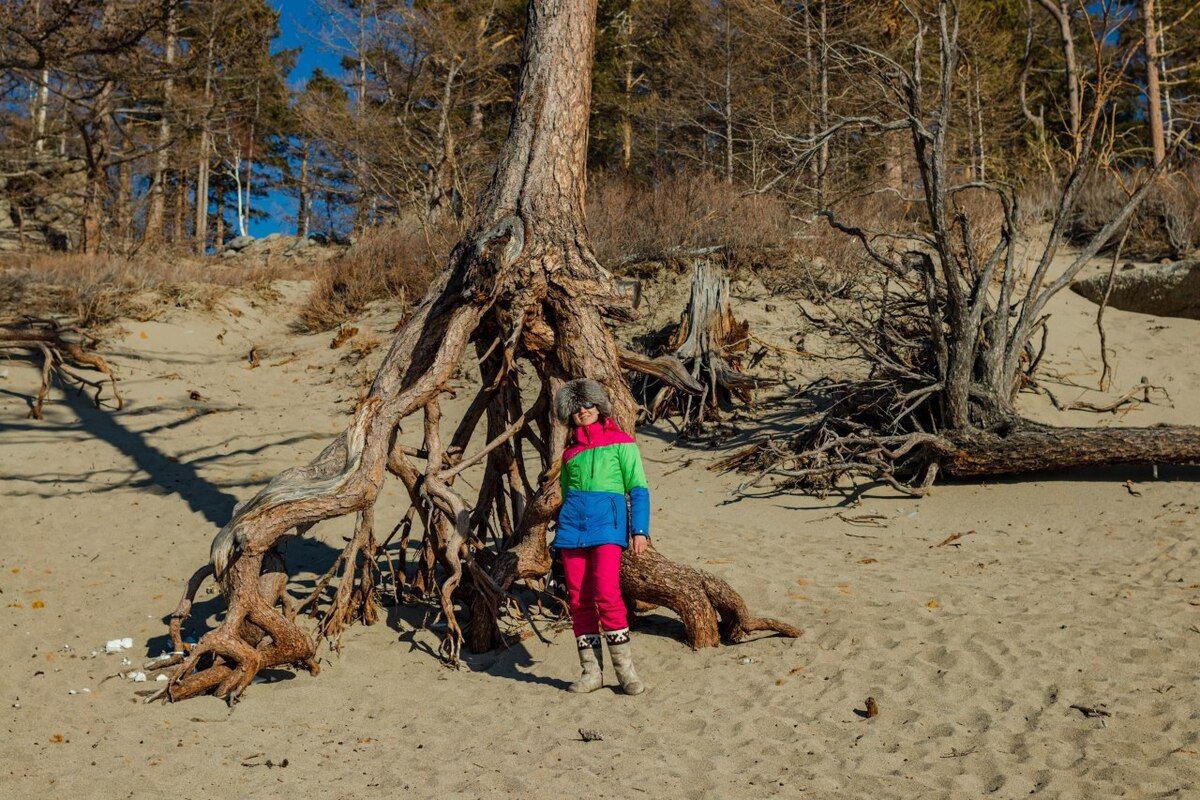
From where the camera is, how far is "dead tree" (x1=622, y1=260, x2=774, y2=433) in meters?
11.6

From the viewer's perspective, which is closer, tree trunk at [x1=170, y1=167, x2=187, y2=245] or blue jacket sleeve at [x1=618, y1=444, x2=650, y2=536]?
blue jacket sleeve at [x1=618, y1=444, x2=650, y2=536]

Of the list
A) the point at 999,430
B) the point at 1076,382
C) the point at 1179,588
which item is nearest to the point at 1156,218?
the point at 1076,382

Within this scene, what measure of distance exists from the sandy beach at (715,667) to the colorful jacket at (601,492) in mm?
879

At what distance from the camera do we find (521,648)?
5.80 m

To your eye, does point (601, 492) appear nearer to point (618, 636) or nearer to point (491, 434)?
point (618, 636)

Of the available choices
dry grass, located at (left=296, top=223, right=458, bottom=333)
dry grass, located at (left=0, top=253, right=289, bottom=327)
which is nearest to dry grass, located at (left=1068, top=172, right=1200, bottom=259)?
dry grass, located at (left=296, top=223, right=458, bottom=333)

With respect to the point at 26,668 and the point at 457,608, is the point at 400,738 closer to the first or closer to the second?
the point at 457,608

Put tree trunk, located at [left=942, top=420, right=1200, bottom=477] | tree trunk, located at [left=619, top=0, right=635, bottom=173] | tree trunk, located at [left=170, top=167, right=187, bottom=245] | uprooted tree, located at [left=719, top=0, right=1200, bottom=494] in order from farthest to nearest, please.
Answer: tree trunk, located at [left=170, top=167, right=187, bottom=245] → tree trunk, located at [left=619, top=0, right=635, bottom=173] → uprooted tree, located at [left=719, top=0, right=1200, bottom=494] → tree trunk, located at [left=942, top=420, right=1200, bottom=477]

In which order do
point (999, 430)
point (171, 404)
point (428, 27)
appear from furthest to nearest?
point (428, 27)
point (171, 404)
point (999, 430)

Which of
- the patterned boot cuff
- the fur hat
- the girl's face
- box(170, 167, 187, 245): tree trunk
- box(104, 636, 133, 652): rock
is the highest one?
box(170, 167, 187, 245): tree trunk

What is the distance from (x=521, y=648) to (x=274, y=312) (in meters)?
12.4

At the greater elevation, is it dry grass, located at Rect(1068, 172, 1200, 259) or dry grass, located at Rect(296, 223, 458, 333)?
dry grass, located at Rect(1068, 172, 1200, 259)

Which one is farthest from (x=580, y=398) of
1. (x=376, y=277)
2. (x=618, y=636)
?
(x=376, y=277)

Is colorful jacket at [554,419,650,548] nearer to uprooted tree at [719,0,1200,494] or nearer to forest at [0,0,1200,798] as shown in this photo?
forest at [0,0,1200,798]
